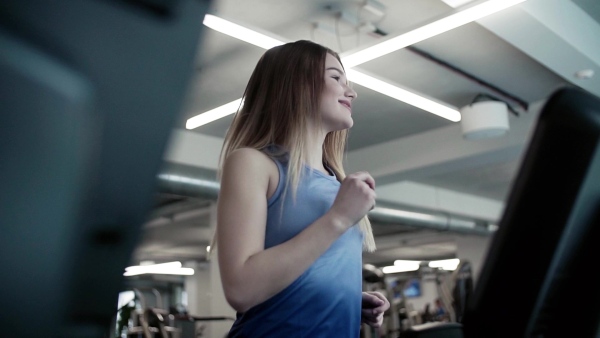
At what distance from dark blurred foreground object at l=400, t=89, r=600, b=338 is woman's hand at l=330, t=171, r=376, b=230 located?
1.27ft

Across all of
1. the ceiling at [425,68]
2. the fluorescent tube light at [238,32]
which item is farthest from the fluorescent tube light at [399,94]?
the fluorescent tube light at [238,32]

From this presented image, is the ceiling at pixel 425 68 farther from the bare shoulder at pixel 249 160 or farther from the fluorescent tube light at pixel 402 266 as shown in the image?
the fluorescent tube light at pixel 402 266

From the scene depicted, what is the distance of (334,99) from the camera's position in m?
1.29

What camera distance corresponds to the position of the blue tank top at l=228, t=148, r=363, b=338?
1.02 meters

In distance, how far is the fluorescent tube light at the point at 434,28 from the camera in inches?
129

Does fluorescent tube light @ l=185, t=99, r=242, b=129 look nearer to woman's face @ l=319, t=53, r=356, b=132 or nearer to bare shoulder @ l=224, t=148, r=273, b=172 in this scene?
woman's face @ l=319, t=53, r=356, b=132

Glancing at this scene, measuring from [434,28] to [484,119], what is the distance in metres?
2.15

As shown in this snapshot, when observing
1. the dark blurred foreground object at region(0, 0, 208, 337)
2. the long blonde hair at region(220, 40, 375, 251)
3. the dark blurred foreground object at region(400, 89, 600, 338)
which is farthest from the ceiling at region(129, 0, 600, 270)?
the dark blurred foreground object at region(0, 0, 208, 337)

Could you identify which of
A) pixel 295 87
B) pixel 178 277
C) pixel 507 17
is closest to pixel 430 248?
pixel 178 277

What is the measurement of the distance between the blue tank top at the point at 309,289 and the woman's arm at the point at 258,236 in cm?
9

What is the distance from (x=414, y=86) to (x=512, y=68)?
87cm

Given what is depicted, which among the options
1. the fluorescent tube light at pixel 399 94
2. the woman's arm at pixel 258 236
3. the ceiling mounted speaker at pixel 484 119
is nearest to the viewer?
the woman's arm at pixel 258 236

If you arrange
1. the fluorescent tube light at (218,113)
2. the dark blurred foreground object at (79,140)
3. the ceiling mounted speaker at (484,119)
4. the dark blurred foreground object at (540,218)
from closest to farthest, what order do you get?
the dark blurred foreground object at (79,140)
the dark blurred foreground object at (540,218)
the fluorescent tube light at (218,113)
the ceiling mounted speaker at (484,119)

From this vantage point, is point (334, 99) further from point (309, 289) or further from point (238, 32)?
point (238, 32)
